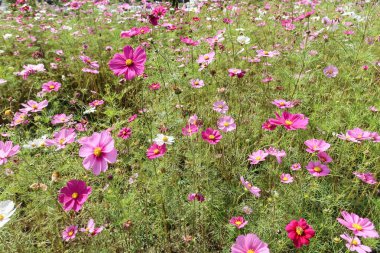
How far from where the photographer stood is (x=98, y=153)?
105 cm

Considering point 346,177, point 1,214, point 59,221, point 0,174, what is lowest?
point 59,221

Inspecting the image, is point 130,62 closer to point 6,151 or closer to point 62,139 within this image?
point 62,139

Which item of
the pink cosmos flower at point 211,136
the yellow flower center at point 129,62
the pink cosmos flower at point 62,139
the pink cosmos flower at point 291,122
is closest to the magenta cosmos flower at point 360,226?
the pink cosmos flower at point 291,122

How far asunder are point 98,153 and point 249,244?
0.60 metres

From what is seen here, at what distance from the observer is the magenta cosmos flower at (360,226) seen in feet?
3.56

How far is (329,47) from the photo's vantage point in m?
2.95

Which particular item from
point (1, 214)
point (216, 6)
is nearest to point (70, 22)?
point (216, 6)

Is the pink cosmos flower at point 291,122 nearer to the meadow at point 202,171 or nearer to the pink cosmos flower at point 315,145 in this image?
the meadow at point 202,171

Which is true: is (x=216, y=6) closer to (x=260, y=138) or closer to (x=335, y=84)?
(x=335, y=84)

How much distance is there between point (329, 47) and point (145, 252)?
2582mm

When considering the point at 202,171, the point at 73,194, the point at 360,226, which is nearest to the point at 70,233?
the point at 73,194

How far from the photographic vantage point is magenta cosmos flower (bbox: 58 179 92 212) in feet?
3.50

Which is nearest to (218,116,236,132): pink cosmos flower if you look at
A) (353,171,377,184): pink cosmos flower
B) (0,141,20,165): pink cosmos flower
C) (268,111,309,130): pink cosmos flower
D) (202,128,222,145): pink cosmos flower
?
(202,128,222,145): pink cosmos flower

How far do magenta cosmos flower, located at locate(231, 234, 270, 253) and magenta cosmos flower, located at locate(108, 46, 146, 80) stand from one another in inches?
27.3
